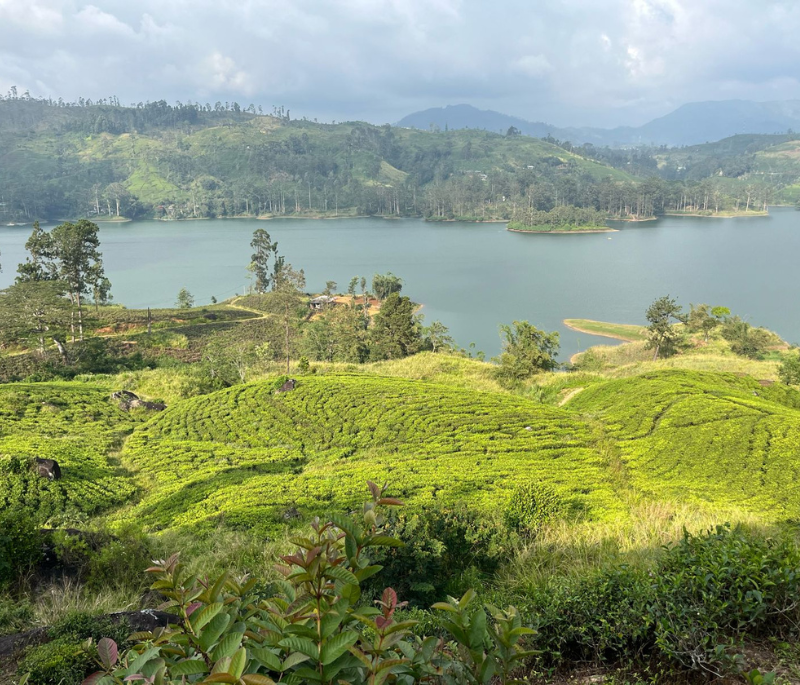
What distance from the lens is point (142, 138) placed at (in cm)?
17000

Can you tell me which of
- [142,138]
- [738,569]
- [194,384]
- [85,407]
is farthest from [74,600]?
[142,138]

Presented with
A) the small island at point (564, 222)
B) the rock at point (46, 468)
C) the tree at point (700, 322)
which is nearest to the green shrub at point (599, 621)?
the rock at point (46, 468)

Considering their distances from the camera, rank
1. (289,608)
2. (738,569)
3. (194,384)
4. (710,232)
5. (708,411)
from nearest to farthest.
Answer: (289,608) → (738,569) → (708,411) → (194,384) → (710,232)

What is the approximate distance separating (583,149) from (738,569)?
217 metres

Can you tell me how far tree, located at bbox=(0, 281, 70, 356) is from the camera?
1079 inches

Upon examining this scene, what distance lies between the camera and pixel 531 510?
22.0 ft

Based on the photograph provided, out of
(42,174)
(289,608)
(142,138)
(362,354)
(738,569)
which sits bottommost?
(362,354)

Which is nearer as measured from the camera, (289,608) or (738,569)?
(289,608)

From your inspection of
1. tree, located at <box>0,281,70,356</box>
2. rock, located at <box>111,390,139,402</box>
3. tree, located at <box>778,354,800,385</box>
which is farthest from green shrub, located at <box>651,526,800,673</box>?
tree, located at <box>0,281,70,356</box>

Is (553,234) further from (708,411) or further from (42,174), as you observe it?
(42,174)

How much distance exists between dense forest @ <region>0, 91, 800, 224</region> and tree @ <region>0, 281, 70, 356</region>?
104171 millimetres

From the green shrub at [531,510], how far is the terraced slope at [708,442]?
2797 mm

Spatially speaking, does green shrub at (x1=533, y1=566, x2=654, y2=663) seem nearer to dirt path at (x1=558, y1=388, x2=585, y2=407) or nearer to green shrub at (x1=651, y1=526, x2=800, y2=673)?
green shrub at (x1=651, y1=526, x2=800, y2=673)

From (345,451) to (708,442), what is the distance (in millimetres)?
8540
